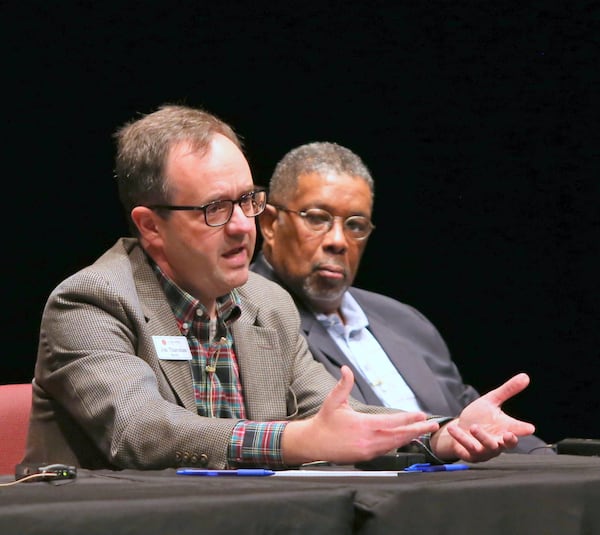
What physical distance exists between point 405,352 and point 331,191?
64 centimetres

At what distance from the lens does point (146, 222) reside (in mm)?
2451

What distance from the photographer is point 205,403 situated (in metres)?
2.31

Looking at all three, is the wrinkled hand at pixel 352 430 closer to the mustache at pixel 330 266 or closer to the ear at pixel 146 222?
the ear at pixel 146 222

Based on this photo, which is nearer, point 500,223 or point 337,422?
point 337,422

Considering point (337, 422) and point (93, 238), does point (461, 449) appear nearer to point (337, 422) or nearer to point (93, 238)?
point (337, 422)

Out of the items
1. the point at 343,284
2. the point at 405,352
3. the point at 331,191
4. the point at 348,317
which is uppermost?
the point at 331,191

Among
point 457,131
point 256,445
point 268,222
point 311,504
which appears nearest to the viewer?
point 311,504

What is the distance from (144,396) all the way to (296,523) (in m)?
0.83

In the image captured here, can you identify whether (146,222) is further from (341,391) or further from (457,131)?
(457,131)

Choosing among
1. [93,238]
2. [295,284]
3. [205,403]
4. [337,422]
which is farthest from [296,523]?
[93,238]

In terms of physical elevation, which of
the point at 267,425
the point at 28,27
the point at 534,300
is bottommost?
the point at 534,300

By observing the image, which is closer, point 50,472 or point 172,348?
point 50,472

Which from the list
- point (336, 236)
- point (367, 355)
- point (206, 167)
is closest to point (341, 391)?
point (206, 167)

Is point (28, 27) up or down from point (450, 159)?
up
